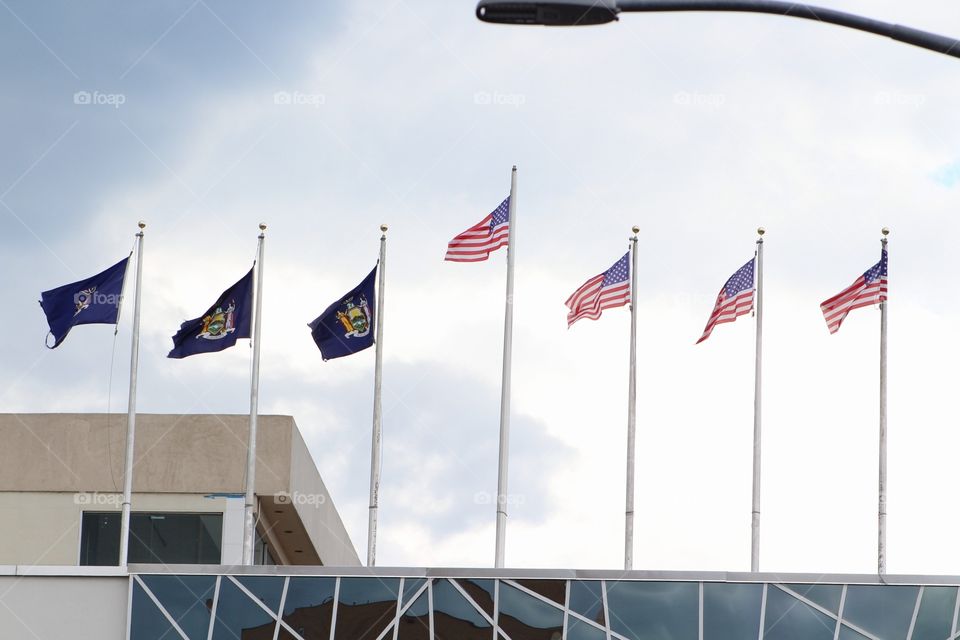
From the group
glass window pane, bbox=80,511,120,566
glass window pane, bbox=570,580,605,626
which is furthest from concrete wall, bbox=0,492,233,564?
glass window pane, bbox=570,580,605,626

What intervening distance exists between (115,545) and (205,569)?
16.1ft

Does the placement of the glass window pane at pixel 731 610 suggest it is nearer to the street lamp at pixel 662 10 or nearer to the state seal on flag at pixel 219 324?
the state seal on flag at pixel 219 324

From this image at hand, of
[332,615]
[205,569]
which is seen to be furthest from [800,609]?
[205,569]

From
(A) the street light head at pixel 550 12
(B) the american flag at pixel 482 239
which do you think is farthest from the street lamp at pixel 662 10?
(B) the american flag at pixel 482 239

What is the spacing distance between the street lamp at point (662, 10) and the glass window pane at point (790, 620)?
19.3 meters

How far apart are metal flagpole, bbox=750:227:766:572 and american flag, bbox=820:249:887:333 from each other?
1.27m

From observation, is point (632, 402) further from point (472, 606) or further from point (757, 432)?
point (472, 606)

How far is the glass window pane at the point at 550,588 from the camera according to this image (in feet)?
93.2

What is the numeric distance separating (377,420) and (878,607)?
30.8 feet

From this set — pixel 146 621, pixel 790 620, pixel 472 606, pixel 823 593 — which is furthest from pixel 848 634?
pixel 146 621

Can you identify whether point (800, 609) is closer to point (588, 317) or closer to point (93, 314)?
point (588, 317)

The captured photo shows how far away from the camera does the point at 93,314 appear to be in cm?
2877

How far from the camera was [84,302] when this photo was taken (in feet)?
94.2

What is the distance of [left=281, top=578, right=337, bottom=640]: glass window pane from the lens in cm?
2845
